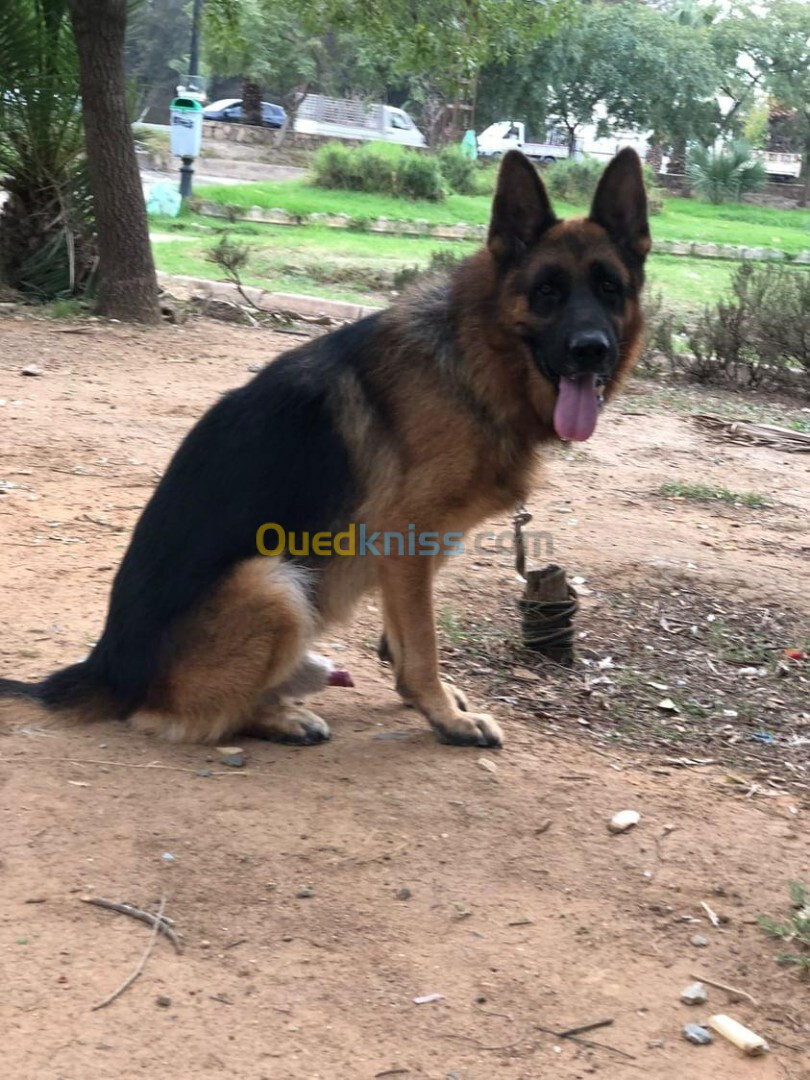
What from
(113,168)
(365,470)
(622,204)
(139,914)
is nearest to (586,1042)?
(139,914)

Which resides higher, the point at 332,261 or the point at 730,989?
the point at 332,261

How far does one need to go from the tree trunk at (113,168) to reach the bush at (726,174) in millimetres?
32324

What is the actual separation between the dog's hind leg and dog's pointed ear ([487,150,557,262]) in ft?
4.39

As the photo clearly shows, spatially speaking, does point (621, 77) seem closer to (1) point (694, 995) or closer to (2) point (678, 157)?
(2) point (678, 157)

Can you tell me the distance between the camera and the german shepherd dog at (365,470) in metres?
3.73

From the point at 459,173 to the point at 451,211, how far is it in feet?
19.9

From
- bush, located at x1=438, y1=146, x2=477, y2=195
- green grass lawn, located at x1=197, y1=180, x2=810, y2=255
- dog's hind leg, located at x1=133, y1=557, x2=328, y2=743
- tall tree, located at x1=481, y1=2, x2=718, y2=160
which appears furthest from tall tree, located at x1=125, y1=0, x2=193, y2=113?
dog's hind leg, located at x1=133, y1=557, x2=328, y2=743

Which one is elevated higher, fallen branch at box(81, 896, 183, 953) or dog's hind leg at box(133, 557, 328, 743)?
dog's hind leg at box(133, 557, 328, 743)

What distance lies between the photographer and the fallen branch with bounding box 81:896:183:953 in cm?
282

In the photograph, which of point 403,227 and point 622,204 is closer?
point 622,204

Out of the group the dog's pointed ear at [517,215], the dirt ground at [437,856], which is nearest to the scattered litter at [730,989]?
the dirt ground at [437,856]

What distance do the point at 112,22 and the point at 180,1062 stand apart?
10890 millimetres

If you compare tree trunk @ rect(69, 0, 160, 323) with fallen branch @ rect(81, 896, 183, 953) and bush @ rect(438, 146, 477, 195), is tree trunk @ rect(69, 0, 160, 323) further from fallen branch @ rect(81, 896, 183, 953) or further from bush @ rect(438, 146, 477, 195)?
bush @ rect(438, 146, 477, 195)

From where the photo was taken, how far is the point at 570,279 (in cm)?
379
